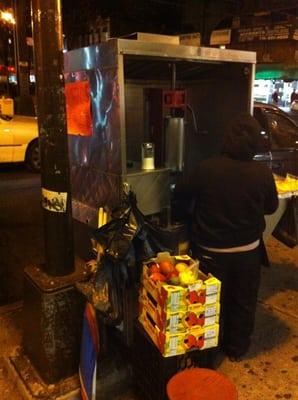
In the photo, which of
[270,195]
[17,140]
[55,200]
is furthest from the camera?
[17,140]

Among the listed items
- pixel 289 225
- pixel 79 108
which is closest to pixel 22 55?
pixel 79 108

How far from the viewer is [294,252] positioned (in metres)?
5.34

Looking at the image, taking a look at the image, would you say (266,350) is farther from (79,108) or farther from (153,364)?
(79,108)

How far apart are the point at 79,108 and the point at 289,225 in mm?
2151

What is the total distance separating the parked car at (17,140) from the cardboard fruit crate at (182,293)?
7.26 m

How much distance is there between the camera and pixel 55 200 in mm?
2557

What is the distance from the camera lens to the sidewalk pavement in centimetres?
281

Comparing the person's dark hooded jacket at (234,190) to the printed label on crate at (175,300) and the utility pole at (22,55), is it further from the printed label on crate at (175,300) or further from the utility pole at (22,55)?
the utility pole at (22,55)

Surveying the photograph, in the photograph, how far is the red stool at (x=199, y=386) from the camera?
83.7 inches

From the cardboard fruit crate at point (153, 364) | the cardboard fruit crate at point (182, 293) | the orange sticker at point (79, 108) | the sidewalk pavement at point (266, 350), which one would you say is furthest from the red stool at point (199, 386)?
the orange sticker at point (79, 108)

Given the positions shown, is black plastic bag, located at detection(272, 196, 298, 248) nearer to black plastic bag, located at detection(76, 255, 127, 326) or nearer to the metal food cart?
the metal food cart

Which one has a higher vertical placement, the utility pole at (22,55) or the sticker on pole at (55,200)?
the utility pole at (22,55)

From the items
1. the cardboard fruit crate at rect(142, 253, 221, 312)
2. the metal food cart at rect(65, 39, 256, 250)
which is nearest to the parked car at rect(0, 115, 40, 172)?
the metal food cart at rect(65, 39, 256, 250)

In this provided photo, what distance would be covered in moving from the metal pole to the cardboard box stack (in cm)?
59
